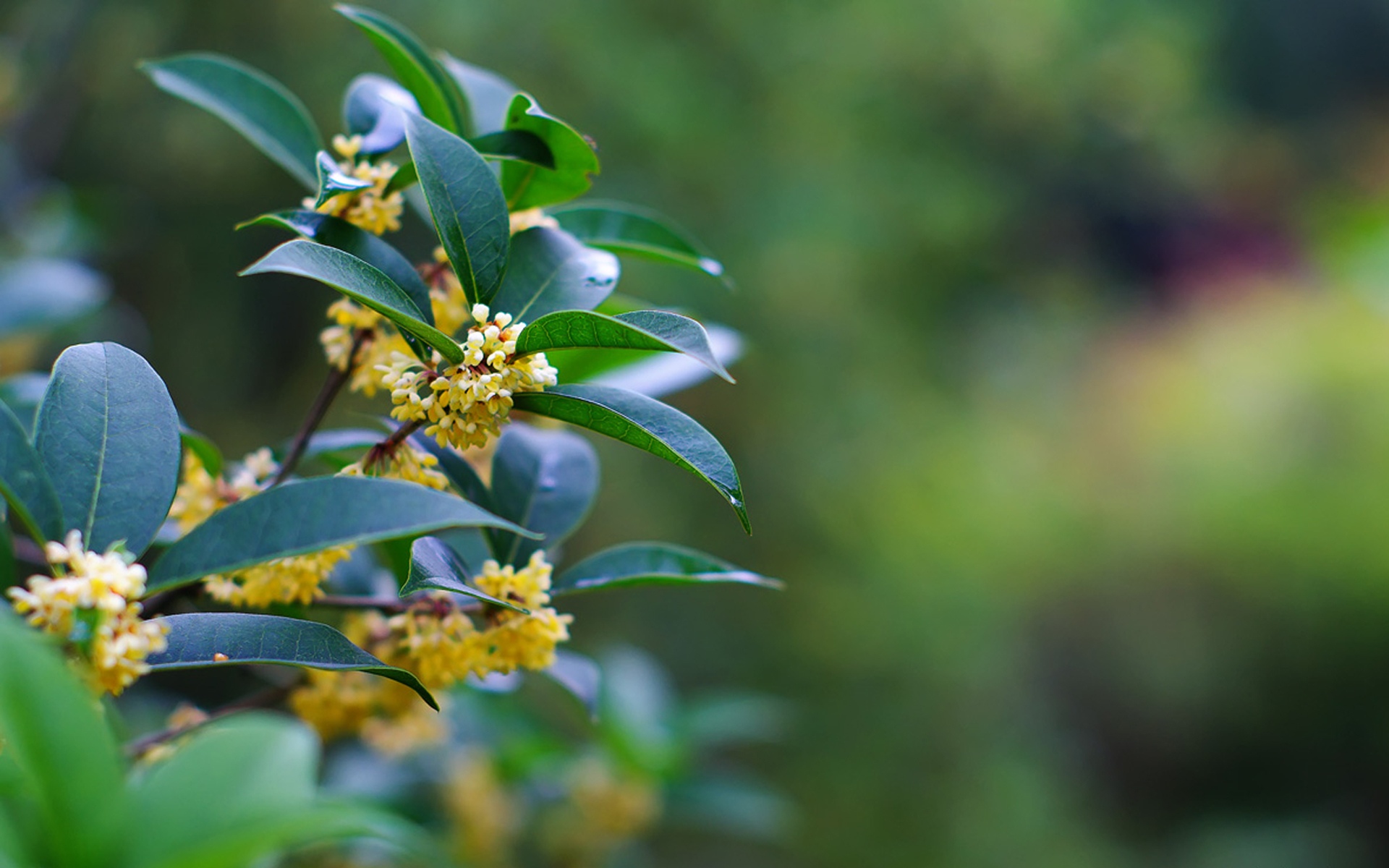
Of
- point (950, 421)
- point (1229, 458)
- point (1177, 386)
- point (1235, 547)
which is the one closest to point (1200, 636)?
point (1235, 547)

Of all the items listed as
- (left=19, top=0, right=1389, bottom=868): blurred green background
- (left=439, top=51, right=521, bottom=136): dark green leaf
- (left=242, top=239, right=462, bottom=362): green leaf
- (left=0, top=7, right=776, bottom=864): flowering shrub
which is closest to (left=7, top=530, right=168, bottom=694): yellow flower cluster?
(left=0, top=7, right=776, bottom=864): flowering shrub

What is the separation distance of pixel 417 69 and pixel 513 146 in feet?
0.28

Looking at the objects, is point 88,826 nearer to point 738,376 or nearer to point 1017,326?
point 738,376

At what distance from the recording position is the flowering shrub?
1.10 feet

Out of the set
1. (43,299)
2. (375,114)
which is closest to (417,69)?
(375,114)

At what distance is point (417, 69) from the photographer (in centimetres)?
50

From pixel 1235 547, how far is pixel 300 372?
9.87ft

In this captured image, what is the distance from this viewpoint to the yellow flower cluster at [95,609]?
32 cm

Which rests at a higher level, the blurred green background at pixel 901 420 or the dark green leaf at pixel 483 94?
the blurred green background at pixel 901 420

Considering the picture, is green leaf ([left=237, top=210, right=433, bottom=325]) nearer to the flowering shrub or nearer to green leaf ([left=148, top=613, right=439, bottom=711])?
the flowering shrub

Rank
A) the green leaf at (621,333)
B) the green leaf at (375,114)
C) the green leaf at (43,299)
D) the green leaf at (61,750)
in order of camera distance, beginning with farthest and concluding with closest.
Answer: the green leaf at (43,299) → the green leaf at (375,114) → the green leaf at (621,333) → the green leaf at (61,750)

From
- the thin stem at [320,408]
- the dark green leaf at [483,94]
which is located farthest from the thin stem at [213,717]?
the dark green leaf at [483,94]

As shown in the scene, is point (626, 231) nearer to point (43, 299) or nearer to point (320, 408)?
point (320, 408)

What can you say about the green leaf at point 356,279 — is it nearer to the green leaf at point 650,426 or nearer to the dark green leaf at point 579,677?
the green leaf at point 650,426
